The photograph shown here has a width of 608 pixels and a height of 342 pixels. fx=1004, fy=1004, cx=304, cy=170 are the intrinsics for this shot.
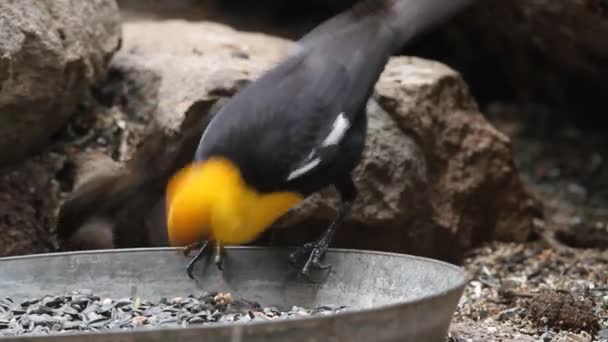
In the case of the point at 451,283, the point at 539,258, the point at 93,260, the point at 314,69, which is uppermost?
the point at 314,69

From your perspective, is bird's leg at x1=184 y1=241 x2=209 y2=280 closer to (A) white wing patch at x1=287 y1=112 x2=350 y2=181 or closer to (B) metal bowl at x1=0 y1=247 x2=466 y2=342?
(B) metal bowl at x1=0 y1=247 x2=466 y2=342

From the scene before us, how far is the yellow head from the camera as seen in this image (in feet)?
8.94

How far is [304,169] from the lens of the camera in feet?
9.98

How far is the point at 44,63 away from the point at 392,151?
1.35 m

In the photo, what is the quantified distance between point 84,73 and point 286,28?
263 centimetres

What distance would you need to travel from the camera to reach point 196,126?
3814 mm

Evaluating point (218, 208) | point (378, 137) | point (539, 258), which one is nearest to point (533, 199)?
point (539, 258)

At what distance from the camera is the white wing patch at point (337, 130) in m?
3.10

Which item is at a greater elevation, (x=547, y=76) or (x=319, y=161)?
(x=319, y=161)

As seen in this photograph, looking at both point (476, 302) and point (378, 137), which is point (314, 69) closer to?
point (378, 137)

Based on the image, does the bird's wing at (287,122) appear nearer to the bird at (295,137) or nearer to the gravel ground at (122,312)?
the bird at (295,137)

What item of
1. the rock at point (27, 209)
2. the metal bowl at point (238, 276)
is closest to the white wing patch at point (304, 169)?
the metal bowl at point (238, 276)

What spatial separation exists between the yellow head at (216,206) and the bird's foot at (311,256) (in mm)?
213

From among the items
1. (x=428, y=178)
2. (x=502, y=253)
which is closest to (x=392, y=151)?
(x=428, y=178)
